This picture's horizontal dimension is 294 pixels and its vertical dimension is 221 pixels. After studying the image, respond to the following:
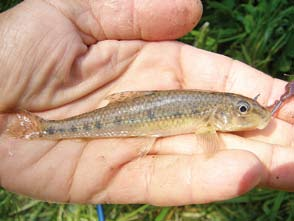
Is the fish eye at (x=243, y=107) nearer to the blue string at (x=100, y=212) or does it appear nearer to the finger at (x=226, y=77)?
the finger at (x=226, y=77)

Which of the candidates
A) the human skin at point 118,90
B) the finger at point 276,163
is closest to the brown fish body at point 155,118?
the human skin at point 118,90

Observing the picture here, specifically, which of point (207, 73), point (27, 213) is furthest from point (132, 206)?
point (207, 73)

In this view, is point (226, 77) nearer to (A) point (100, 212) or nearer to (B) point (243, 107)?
(B) point (243, 107)

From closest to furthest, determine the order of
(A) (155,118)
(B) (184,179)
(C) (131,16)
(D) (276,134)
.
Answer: (B) (184,179) < (D) (276,134) < (A) (155,118) < (C) (131,16)

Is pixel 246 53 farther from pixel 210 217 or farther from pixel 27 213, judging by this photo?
pixel 27 213

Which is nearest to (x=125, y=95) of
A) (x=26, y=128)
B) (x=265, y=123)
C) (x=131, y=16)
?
(x=131, y=16)

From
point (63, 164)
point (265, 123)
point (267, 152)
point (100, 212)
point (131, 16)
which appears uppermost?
point (131, 16)

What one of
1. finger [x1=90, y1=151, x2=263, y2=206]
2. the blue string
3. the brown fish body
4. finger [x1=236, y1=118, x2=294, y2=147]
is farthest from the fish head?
the blue string

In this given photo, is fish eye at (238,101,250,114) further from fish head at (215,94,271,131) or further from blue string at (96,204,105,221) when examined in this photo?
blue string at (96,204,105,221)
